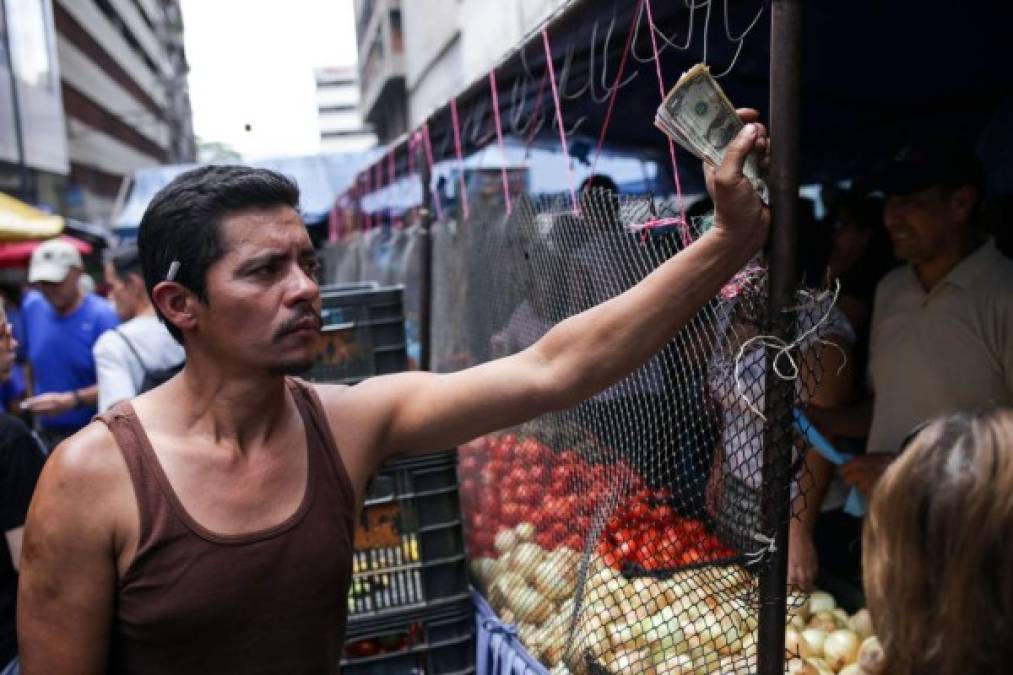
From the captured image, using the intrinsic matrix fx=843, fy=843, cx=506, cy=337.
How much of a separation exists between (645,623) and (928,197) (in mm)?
1776

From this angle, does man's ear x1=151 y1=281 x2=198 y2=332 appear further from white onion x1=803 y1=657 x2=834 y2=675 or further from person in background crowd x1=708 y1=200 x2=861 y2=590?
white onion x1=803 y1=657 x2=834 y2=675

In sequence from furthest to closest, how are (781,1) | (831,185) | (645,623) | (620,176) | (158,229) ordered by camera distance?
(620,176) → (831,185) → (645,623) → (158,229) → (781,1)

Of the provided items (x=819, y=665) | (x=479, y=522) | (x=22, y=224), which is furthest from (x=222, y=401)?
(x=22, y=224)

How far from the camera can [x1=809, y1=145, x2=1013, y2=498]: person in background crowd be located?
288 cm

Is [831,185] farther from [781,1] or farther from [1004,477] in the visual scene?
[1004,477]

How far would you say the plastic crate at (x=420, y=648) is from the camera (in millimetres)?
3180

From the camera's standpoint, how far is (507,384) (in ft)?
6.02

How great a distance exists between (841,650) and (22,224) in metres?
7.24

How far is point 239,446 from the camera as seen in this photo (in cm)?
184

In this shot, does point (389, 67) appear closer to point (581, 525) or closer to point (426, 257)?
point (426, 257)

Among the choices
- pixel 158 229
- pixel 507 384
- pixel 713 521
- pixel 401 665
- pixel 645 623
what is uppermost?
pixel 158 229

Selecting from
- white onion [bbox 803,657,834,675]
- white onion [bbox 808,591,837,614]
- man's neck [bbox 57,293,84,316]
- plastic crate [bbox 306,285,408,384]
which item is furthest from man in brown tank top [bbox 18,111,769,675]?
man's neck [bbox 57,293,84,316]

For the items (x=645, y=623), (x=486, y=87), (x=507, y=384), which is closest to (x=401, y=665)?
(x=645, y=623)

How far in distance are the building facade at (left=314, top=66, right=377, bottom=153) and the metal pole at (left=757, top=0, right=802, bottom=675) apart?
409 feet
